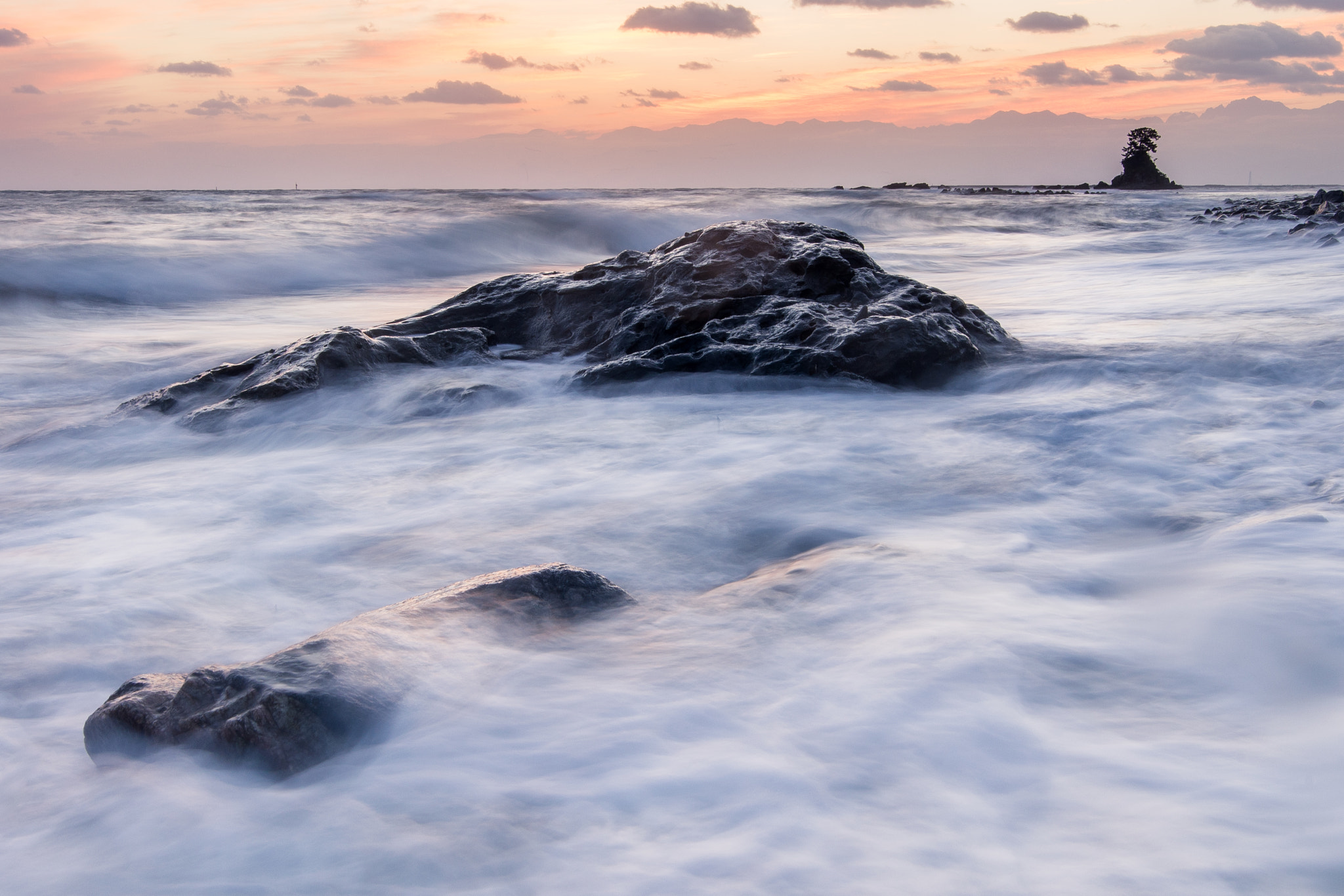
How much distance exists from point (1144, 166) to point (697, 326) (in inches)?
2117

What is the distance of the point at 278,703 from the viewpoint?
1.84 meters

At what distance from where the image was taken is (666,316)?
223 inches

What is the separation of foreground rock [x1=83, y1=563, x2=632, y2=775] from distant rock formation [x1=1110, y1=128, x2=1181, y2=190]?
56.3 metres

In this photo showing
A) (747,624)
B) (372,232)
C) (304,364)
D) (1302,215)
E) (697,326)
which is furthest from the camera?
(1302,215)

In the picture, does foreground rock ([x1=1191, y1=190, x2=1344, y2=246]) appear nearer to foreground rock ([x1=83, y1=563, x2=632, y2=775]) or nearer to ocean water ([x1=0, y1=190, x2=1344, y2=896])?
ocean water ([x1=0, y1=190, x2=1344, y2=896])

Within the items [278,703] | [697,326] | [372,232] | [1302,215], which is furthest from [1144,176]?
[278,703]

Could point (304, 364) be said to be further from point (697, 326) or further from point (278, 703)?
point (278, 703)

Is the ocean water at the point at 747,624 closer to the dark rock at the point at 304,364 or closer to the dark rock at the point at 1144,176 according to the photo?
the dark rock at the point at 304,364

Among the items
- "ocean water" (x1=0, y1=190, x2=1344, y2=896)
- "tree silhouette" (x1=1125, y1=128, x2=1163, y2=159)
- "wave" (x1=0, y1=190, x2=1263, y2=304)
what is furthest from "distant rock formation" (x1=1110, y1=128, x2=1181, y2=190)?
"ocean water" (x1=0, y1=190, x2=1344, y2=896)

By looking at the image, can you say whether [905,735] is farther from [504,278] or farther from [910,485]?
[504,278]

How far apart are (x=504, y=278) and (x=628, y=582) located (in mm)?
4526

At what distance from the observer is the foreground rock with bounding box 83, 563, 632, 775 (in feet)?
5.98

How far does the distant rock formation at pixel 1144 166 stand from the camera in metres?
49.8

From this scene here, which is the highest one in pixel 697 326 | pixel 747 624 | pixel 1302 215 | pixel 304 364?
pixel 1302 215
